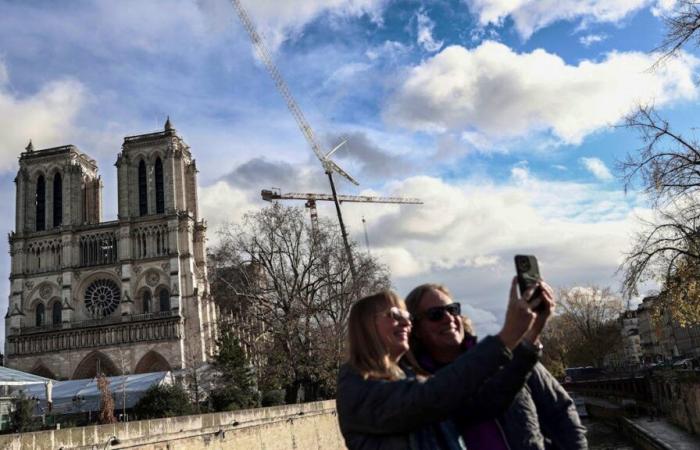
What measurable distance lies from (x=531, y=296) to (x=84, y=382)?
32487mm

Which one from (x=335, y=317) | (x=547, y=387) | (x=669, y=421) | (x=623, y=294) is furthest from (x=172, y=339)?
(x=547, y=387)

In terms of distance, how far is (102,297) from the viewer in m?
52.7

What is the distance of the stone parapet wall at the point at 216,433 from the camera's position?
23.1ft

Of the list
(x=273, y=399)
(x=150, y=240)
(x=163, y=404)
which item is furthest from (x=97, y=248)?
(x=163, y=404)

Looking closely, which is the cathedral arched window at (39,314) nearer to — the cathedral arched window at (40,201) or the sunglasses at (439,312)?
the cathedral arched window at (40,201)

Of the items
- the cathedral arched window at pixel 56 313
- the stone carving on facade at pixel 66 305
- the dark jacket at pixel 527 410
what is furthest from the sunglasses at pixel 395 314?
the cathedral arched window at pixel 56 313

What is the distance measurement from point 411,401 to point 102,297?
55.0 m

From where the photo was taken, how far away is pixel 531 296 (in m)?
1.97

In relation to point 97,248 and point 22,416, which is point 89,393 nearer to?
point 22,416

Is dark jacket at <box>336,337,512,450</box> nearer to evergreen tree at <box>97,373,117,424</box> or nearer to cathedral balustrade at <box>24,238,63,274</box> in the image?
evergreen tree at <box>97,373,117,424</box>

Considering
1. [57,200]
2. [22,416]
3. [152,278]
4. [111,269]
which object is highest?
[57,200]

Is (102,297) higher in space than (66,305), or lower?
higher

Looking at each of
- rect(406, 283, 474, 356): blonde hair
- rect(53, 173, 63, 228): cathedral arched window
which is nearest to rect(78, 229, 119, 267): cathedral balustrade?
rect(53, 173, 63, 228): cathedral arched window

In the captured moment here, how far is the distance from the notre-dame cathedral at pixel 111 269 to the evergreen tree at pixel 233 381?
60.4ft
